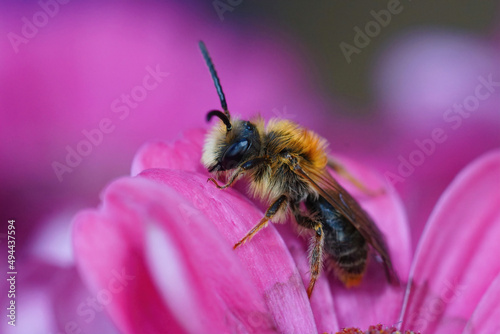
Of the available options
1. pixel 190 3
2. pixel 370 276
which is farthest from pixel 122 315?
pixel 190 3

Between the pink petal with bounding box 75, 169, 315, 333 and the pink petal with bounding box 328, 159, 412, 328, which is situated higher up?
the pink petal with bounding box 75, 169, 315, 333

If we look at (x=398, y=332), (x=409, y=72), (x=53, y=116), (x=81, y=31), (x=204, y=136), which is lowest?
(x=398, y=332)

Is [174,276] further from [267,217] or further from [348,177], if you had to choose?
[348,177]

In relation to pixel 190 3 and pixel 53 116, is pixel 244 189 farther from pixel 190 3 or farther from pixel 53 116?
pixel 190 3

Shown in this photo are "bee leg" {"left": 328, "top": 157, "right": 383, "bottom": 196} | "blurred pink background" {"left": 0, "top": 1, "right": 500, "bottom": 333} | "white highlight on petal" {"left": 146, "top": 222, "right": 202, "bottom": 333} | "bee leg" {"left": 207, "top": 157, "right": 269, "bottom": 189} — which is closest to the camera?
"white highlight on petal" {"left": 146, "top": 222, "right": 202, "bottom": 333}

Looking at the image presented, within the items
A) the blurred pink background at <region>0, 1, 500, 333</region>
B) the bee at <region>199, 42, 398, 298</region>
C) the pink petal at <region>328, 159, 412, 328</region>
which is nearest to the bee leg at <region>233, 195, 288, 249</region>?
the bee at <region>199, 42, 398, 298</region>

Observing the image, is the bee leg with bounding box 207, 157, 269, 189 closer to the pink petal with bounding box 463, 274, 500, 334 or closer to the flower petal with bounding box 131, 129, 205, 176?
the flower petal with bounding box 131, 129, 205, 176
